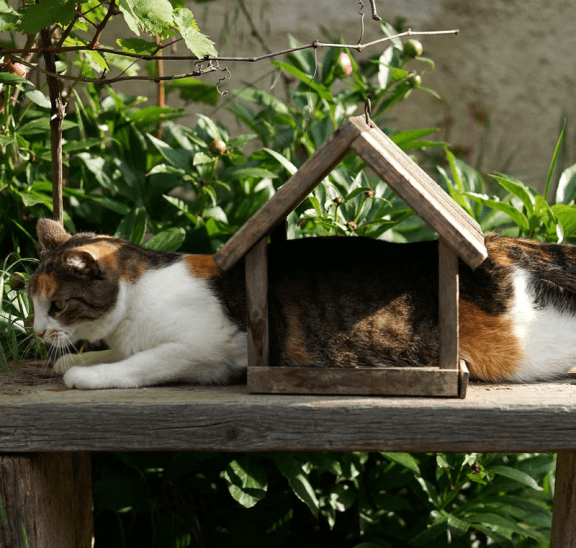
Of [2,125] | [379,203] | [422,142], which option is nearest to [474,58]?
[422,142]

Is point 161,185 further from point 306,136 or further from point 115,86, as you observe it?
point 115,86

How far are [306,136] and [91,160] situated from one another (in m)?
0.72

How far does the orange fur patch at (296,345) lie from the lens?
1.30 m

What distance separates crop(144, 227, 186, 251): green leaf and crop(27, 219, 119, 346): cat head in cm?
46

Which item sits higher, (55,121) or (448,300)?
(55,121)

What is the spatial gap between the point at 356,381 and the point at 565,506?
23.1 inches

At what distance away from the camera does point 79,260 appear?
4.35ft

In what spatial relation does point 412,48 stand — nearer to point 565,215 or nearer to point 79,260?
point 565,215

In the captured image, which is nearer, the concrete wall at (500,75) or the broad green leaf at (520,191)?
the broad green leaf at (520,191)

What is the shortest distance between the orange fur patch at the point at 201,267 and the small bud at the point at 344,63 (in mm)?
942

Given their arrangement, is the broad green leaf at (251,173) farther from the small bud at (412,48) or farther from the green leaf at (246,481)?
the green leaf at (246,481)

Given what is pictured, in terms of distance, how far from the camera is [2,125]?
6.13 feet

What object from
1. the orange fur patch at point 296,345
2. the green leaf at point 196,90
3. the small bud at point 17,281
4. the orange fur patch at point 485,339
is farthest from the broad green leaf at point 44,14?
the orange fur patch at point 485,339

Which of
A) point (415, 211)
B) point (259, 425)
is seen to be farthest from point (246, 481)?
point (415, 211)
